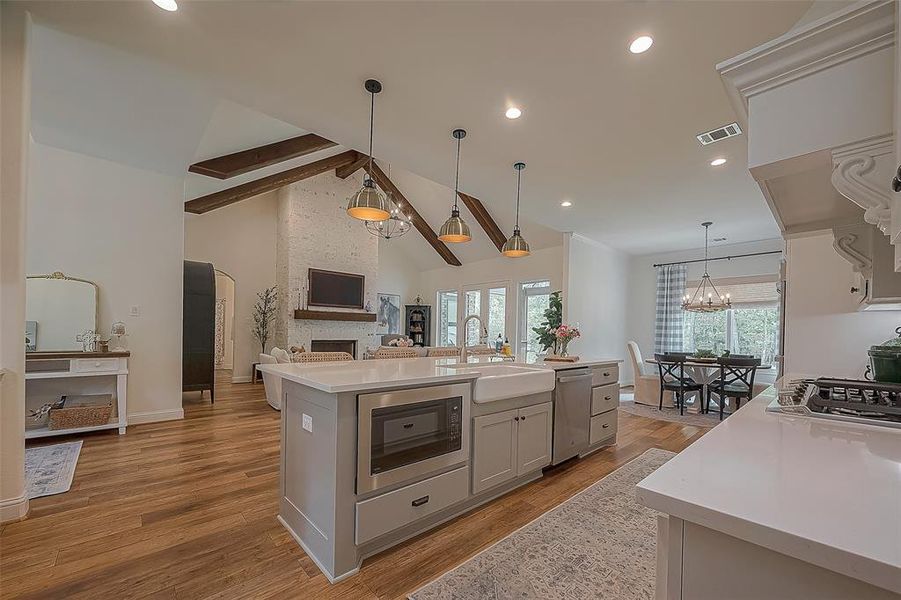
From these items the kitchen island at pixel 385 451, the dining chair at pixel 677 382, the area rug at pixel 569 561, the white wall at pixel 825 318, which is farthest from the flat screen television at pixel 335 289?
the white wall at pixel 825 318

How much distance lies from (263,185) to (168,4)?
16.5ft

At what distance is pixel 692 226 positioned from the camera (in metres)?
5.79

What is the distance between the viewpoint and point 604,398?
370 centimetres

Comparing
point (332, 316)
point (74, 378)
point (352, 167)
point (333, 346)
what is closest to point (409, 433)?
point (74, 378)

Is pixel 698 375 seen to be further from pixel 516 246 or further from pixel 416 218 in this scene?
pixel 416 218

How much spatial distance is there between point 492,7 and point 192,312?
A: 5.91m

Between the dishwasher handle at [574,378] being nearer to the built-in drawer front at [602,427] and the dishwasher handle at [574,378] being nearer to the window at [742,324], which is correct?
the built-in drawer front at [602,427]

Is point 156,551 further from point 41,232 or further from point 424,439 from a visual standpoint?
point 41,232

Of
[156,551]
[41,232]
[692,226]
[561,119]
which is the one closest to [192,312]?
[41,232]

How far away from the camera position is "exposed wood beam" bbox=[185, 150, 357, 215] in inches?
255

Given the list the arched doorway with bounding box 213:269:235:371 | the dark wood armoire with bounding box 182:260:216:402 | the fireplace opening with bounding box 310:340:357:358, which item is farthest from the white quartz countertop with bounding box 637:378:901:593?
the arched doorway with bounding box 213:269:235:371

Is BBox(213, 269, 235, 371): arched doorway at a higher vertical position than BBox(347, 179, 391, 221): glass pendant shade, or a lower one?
lower

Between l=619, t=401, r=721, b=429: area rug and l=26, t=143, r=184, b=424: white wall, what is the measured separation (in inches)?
246

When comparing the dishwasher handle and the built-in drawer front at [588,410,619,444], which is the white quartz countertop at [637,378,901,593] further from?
the built-in drawer front at [588,410,619,444]
